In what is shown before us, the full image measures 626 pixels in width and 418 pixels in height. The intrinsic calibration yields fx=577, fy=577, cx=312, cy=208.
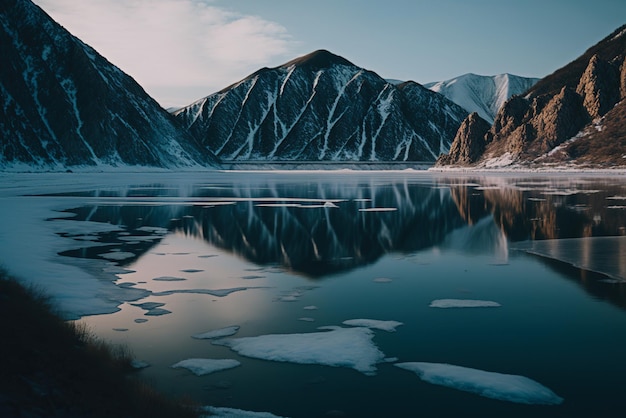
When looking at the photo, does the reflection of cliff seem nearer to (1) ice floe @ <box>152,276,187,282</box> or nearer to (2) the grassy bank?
(1) ice floe @ <box>152,276,187,282</box>

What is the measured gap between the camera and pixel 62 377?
25.7 feet

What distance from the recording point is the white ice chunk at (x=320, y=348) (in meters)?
10.5

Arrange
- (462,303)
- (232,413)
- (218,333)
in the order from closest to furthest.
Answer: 1. (232,413)
2. (218,333)
3. (462,303)

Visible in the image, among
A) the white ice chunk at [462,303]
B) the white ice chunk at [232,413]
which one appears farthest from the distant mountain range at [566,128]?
the white ice chunk at [232,413]

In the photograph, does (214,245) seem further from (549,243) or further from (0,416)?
(0,416)

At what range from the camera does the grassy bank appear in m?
6.93

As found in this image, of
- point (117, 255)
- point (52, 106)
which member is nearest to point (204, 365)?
point (117, 255)

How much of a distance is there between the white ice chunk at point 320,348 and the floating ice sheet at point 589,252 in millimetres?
9693

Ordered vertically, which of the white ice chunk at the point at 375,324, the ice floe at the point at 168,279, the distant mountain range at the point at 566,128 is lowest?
the ice floe at the point at 168,279

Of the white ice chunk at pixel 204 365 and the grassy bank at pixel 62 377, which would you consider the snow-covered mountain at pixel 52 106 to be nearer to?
the grassy bank at pixel 62 377

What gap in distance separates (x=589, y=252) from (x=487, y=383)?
14303 mm

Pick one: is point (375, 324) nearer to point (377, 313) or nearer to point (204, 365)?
point (377, 313)

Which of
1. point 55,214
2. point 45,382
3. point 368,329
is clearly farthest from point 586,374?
point 55,214

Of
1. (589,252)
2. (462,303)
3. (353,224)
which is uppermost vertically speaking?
(589,252)
